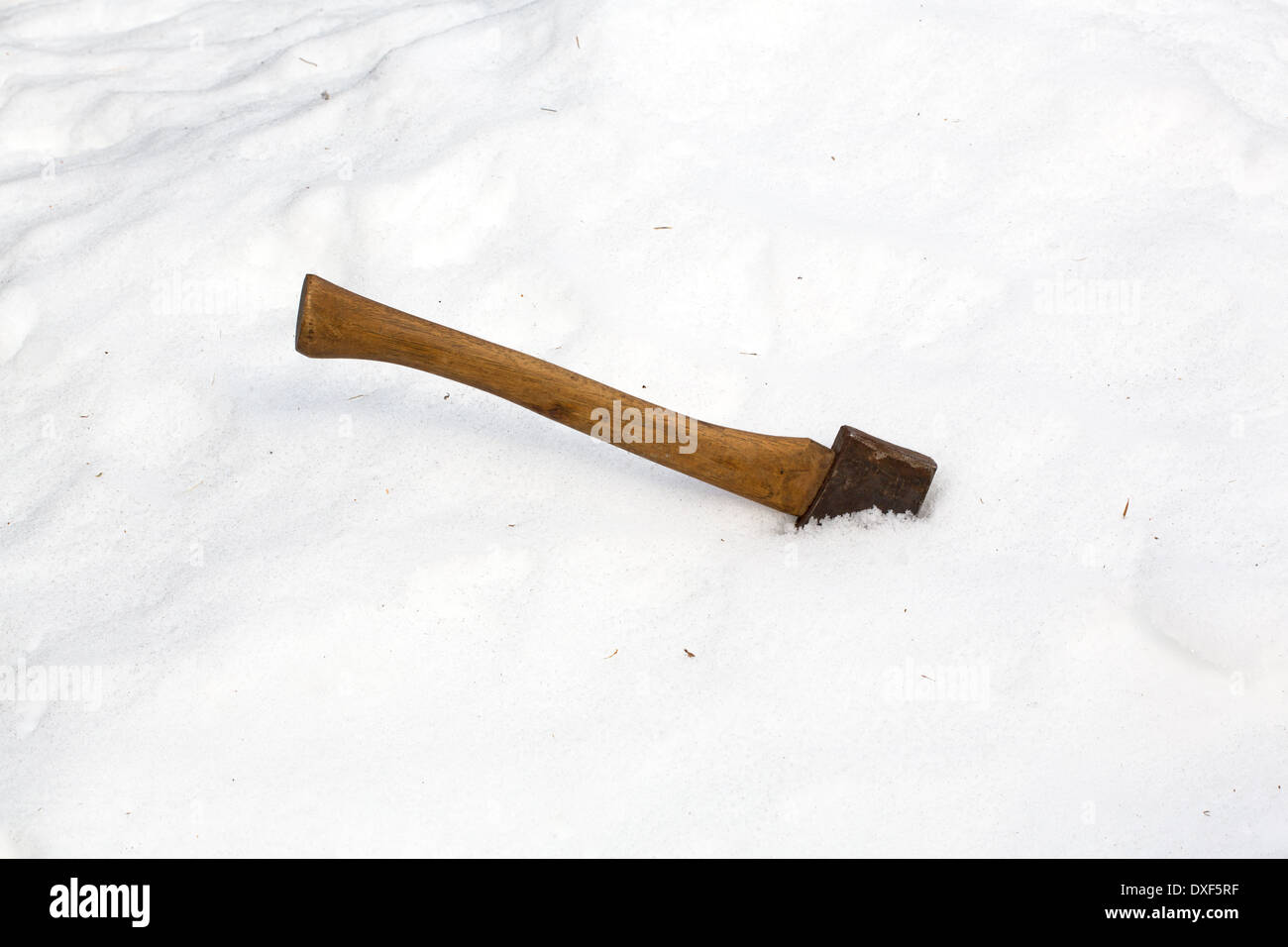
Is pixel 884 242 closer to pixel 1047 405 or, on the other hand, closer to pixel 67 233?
pixel 1047 405

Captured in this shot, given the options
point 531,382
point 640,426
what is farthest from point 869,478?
point 531,382

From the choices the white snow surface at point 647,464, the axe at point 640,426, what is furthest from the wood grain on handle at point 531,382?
the white snow surface at point 647,464

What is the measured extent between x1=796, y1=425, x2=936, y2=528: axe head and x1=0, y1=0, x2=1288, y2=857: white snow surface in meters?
0.06

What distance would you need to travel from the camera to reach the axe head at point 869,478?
2168 mm

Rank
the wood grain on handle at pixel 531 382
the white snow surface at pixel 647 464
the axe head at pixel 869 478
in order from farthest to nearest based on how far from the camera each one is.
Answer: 1. the axe head at pixel 869 478
2. the wood grain on handle at pixel 531 382
3. the white snow surface at pixel 647 464

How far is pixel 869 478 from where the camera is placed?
220 centimetres

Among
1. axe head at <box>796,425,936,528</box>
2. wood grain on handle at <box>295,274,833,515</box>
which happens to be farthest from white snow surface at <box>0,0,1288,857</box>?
wood grain on handle at <box>295,274,833,515</box>

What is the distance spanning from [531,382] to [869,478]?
0.69 metres

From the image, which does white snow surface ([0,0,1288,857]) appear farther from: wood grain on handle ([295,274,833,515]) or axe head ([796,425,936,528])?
wood grain on handle ([295,274,833,515])

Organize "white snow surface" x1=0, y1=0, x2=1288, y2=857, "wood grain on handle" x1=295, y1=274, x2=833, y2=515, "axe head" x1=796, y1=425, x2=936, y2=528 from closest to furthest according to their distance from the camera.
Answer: "white snow surface" x1=0, y1=0, x2=1288, y2=857 → "wood grain on handle" x1=295, y1=274, x2=833, y2=515 → "axe head" x1=796, y1=425, x2=936, y2=528

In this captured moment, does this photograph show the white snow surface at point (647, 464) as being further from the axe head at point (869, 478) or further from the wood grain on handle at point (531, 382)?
the wood grain on handle at point (531, 382)

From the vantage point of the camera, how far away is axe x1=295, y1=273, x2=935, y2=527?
207 cm

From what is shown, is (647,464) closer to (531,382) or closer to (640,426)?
(640,426)

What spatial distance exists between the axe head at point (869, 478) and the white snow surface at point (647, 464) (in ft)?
0.18
